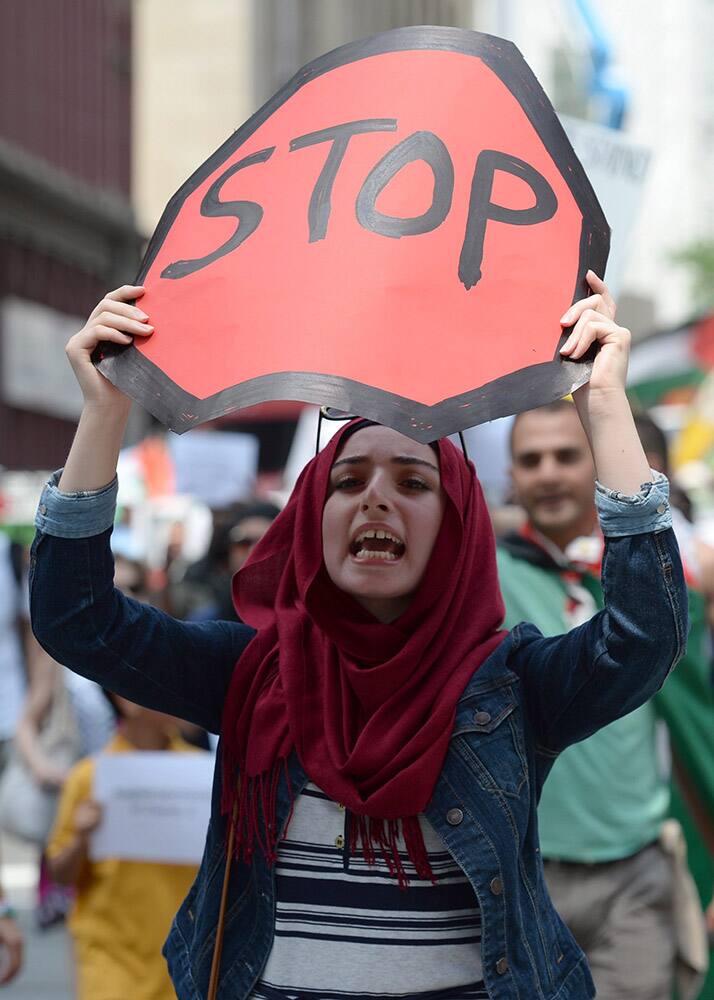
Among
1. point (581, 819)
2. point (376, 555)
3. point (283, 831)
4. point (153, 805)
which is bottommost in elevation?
point (153, 805)

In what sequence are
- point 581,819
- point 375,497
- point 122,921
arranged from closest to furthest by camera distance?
point 375,497, point 581,819, point 122,921

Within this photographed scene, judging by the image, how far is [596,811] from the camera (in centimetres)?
411

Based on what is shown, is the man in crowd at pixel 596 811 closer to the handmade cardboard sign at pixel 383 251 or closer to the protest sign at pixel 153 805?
the protest sign at pixel 153 805

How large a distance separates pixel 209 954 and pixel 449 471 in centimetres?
86

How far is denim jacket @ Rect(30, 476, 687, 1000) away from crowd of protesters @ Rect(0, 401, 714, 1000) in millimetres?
1357

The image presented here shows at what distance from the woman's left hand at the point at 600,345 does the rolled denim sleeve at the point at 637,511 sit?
16 centimetres

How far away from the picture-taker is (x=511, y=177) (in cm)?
273

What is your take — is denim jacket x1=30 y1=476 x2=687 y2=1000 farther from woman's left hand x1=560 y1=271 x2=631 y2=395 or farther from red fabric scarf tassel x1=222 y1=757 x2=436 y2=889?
woman's left hand x1=560 y1=271 x2=631 y2=395

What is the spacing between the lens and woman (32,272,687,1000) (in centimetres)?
256

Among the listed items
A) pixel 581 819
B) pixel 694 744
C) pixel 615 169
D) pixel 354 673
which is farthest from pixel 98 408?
pixel 615 169

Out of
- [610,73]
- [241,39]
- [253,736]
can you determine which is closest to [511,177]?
[253,736]

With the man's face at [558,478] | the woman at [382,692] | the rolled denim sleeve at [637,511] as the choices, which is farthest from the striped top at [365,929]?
the man's face at [558,478]

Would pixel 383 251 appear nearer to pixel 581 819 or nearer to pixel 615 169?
pixel 581 819

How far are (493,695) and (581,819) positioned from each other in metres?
1.49
